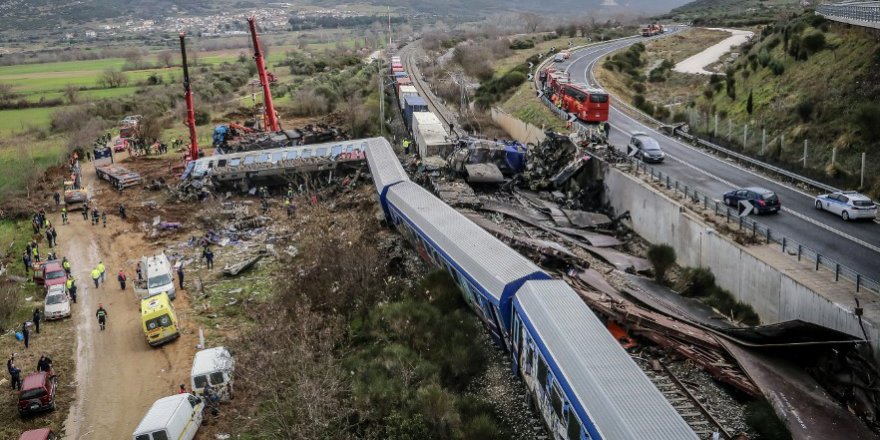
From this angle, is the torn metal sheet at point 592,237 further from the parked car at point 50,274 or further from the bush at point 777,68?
the parked car at point 50,274

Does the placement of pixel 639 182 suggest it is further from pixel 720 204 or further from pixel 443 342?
pixel 443 342

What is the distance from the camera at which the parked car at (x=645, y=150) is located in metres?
36.7

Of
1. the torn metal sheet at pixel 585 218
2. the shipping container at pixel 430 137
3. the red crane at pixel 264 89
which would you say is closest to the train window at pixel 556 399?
the torn metal sheet at pixel 585 218

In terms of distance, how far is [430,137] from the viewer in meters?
41.3

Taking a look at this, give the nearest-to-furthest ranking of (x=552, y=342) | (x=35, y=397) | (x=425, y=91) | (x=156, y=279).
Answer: (x=552, y=342) < (x=35, y=397) < (x=156, y=279) < (x=425, y=91)

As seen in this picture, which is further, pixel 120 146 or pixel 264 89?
pixel 120 146

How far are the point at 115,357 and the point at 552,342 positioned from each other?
1846cm

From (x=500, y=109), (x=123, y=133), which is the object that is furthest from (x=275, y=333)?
(x=123, y=133)

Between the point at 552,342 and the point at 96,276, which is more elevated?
the point at 552,342

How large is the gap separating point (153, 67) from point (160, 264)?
110 metres

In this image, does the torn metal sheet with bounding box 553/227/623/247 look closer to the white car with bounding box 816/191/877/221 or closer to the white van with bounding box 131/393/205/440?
the white car with bounding box 816/191/877/221

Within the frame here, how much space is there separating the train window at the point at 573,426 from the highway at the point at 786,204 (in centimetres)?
1303

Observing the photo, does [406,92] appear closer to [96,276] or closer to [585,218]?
[585,218]

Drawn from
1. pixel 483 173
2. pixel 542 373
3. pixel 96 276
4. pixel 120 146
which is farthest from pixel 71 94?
pixel 542 373
